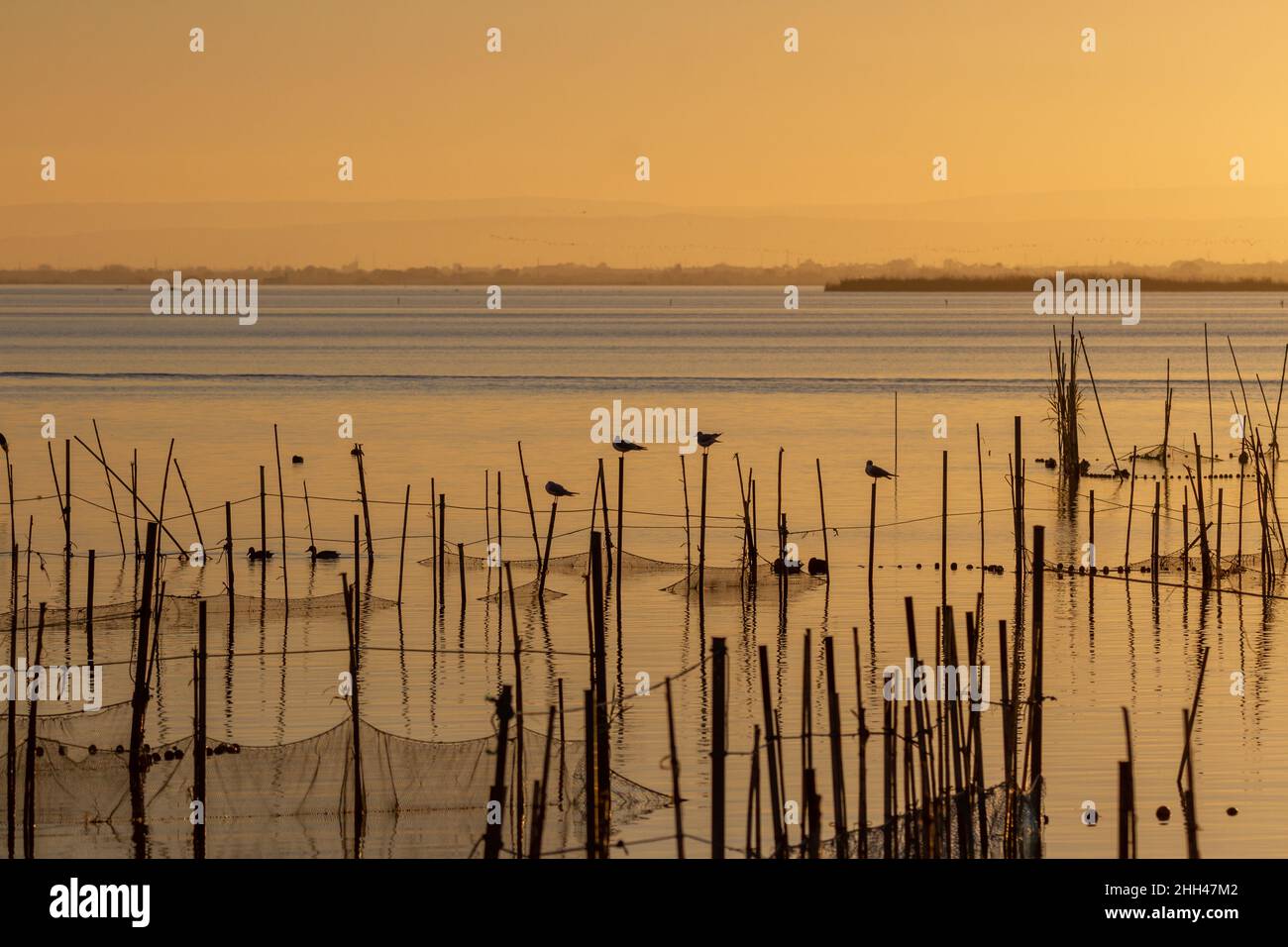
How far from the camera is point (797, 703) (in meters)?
14.9

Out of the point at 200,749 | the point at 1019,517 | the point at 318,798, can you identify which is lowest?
the point at 318,798

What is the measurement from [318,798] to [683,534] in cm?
1702

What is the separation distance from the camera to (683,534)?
Result: 28078 mm

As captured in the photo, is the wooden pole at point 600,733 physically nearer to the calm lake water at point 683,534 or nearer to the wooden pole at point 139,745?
the calm lake water at point 683,534

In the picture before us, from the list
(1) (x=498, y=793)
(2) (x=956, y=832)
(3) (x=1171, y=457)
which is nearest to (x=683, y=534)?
(3) (x=1171, y=457)

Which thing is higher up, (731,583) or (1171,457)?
(1171,457)

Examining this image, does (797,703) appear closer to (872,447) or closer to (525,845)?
(525,845)

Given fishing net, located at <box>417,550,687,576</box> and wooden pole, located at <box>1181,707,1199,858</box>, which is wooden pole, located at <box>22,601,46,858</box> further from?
fishing net, located at <box>417,550,687,576</box>

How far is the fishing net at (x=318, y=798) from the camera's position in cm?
1102

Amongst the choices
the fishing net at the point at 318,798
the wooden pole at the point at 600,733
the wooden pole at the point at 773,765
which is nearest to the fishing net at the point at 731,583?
the wooden pole at the point at 600,733

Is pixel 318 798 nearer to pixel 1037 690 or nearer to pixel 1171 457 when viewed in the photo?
pixel 1037 690

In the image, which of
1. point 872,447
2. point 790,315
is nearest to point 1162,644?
point 872,447

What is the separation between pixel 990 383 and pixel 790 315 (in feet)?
272

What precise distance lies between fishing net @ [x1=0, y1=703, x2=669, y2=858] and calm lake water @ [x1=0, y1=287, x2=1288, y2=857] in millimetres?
255
